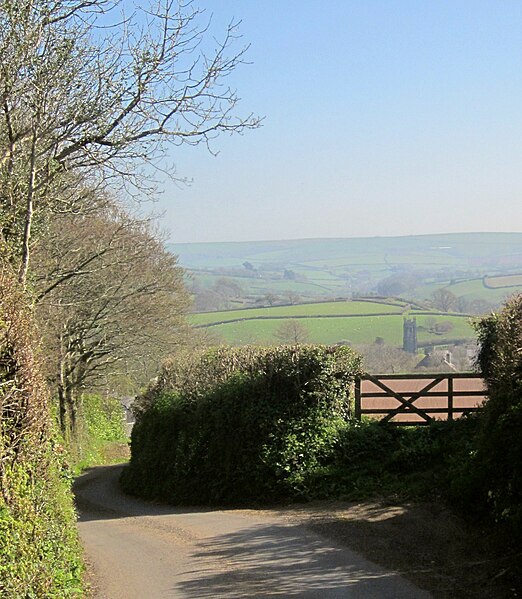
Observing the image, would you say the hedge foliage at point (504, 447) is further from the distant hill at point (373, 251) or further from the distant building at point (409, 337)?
the distant hill at point (373, 251)

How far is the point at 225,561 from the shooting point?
41.3 ft

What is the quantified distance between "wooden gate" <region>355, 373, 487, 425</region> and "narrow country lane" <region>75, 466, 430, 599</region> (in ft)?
15.7

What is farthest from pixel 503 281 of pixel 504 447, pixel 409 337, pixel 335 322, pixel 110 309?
pixel 504 447

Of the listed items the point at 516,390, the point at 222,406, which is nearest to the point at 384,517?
the point at 516,390

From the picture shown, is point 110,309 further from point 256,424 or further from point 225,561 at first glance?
point 225,561

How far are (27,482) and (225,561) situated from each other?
502cm

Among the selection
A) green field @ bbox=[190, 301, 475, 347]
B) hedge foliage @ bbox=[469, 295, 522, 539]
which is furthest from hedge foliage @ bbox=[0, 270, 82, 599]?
green field @ bbox=[190, 301, 475, 347]

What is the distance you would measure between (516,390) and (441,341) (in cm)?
3758

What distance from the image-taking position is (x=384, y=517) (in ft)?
49.9

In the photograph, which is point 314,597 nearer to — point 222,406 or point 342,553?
point 342,553

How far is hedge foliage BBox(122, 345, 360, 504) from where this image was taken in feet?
65.8

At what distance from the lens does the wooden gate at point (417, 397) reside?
2128cm

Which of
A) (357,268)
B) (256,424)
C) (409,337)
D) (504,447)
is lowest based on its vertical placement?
(256,424)

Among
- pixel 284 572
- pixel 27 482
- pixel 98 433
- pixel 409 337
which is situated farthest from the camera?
pixel 409 337
